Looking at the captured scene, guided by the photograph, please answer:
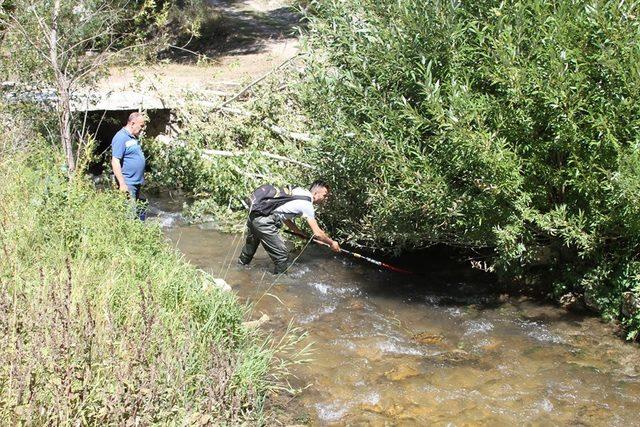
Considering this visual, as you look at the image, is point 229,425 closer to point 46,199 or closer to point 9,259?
point 9,259

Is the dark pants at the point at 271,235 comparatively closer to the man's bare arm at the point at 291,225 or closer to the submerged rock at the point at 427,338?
the man's bare arm at the point at 291,225

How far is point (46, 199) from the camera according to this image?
7816 mm

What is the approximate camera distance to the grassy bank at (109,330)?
4.14 metres

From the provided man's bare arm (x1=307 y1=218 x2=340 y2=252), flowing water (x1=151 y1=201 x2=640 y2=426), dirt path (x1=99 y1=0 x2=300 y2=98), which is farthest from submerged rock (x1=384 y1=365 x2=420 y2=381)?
dirt path (x1=99 y1=0 x2=300 y2=98)

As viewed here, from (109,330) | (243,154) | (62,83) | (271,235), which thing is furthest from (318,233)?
(62,83)

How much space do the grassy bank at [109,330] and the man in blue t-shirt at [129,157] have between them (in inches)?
35.5

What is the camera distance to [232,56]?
64.2 feet

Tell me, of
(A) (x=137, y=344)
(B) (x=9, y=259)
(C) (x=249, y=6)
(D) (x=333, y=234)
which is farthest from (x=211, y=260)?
(C) (x=249, y=6)

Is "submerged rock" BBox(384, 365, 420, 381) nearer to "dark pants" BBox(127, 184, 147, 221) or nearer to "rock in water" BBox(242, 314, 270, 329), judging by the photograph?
"rock in water" BBox(242, 314, 270, 329)

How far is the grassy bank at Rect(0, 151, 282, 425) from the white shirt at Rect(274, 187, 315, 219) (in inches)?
62.1

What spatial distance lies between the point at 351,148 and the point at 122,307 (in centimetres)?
345

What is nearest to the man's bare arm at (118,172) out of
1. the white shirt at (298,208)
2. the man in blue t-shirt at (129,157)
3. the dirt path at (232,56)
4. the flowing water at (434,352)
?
the man in blue t-shirt at (129,157)

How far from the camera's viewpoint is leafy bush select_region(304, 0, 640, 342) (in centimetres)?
673

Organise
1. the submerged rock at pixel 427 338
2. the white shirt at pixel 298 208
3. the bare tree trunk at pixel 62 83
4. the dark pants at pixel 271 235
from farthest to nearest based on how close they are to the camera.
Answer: the bare tree trunk at pixel 62 83 → the dark pants at pixel 271 235 → the white shirt at pixel 298 208 → the submerged rock at pixel 427 338
